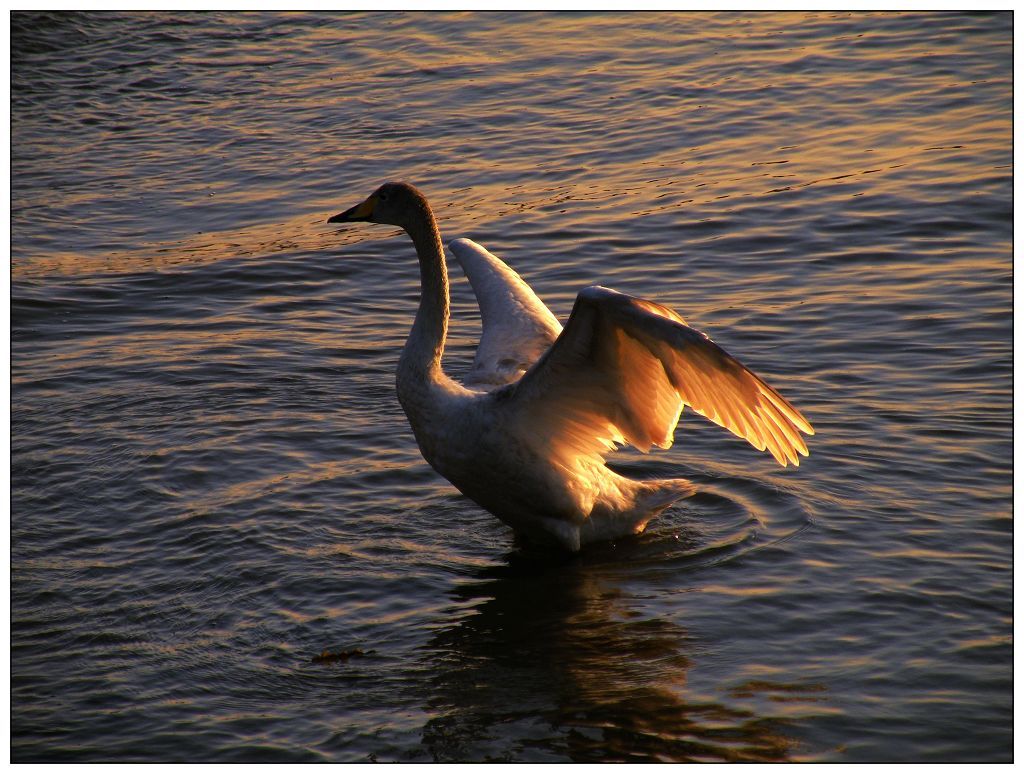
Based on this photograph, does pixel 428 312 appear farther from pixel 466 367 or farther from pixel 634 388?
pixel 466 367

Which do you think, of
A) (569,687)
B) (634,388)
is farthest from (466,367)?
(569,687)

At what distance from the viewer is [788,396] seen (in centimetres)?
937

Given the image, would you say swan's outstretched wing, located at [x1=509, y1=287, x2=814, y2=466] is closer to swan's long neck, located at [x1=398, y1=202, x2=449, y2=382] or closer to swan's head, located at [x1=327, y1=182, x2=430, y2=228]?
swan's long neck, located at [x1=398, y1=202, x2=449, y2=382]

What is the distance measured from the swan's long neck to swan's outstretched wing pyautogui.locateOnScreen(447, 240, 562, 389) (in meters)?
0.68

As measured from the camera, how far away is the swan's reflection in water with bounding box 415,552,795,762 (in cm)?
573

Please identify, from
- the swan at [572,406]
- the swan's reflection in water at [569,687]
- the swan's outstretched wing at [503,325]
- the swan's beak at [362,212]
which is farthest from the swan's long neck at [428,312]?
the swan's reflection in water at [569,687]

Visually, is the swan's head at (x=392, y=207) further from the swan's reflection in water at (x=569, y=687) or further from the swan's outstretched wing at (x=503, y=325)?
the swan's reflection in water at (x=569, y=687)

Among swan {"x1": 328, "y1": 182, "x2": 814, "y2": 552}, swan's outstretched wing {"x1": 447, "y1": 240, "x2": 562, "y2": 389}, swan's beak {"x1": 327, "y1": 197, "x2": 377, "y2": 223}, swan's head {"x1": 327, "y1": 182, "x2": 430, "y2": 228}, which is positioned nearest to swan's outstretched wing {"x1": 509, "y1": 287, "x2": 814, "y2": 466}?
swan {"x1": 328, "y1": 182, "x2": 814, "y2": 552}

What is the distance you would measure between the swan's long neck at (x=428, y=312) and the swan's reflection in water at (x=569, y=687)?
4.11 feet

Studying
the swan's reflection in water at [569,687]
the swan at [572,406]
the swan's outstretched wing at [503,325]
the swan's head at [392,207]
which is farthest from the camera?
the swan's outstretched wing at [503,325]

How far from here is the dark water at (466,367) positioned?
20.1 ft

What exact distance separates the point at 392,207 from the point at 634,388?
178cm

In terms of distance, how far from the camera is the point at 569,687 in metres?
6.23

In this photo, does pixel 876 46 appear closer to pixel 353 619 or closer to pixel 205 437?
A: pixel 205 437
